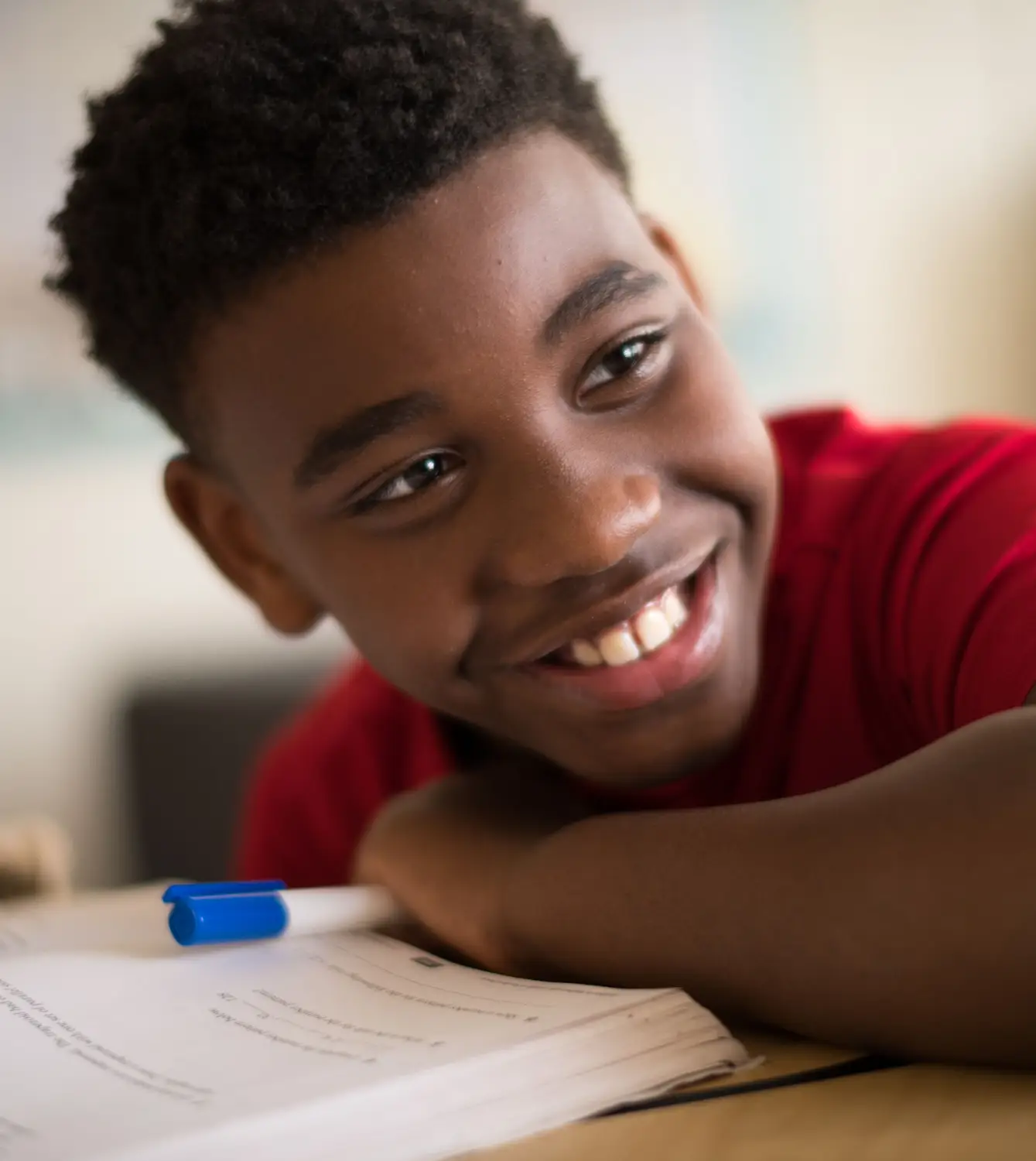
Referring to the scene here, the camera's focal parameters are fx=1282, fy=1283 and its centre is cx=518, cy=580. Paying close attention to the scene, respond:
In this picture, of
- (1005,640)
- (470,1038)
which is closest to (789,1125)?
(470,1038)

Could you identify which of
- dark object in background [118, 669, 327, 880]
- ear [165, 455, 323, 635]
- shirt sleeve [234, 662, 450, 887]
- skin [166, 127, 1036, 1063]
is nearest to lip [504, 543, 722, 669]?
skin [166, 127, 1036, 1063]

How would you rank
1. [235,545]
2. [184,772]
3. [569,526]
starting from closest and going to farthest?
[569,526], [235,545], [184,772]

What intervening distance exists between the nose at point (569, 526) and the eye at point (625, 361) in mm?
60

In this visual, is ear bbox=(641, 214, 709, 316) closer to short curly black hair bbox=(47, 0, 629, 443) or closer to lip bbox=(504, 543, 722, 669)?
short curly black hair bbox=(47, 0, 629, 443)

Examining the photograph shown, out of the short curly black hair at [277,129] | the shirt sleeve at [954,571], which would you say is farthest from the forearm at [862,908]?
the short curly black hair at [277,129]

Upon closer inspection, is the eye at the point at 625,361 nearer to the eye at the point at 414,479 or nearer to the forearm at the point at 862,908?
the eye at the point at 414,479

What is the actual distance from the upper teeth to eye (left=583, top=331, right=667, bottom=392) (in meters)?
0.12

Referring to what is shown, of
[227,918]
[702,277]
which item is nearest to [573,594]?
[227,918]

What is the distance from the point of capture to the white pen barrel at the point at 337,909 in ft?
2.16

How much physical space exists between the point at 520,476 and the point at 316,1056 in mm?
296

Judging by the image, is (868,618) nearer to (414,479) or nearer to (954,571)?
(954,571)

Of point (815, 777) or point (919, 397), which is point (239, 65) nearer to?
point (815, 777)

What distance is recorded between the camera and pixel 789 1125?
0.42 metres

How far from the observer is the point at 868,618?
77 centimetres
